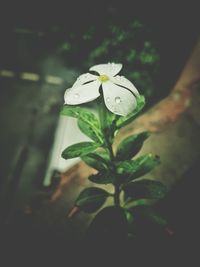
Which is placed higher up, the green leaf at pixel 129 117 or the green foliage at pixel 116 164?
the green leaf at pixel 129 117

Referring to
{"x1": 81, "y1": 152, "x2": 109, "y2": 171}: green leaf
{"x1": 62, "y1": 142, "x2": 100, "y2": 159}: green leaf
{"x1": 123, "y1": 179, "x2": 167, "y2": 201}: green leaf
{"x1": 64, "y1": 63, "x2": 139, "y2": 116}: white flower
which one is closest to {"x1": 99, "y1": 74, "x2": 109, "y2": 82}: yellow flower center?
{"x1": 64, "y1": 63, "x2": 139, "y2": 116}: white flower

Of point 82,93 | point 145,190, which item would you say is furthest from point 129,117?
point 145,190

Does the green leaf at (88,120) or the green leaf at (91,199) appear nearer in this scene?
the green leaf at (88,120)

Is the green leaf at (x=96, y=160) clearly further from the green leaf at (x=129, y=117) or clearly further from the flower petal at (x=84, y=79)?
the flower petal at (x=84, y=79)

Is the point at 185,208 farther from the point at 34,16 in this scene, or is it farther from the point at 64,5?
the point at 34,16

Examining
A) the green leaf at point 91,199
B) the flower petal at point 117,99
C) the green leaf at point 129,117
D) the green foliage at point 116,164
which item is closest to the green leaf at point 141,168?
the green foliage at point 116,164

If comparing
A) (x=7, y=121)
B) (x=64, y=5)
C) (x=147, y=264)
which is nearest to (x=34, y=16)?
(x=64, y=5)
